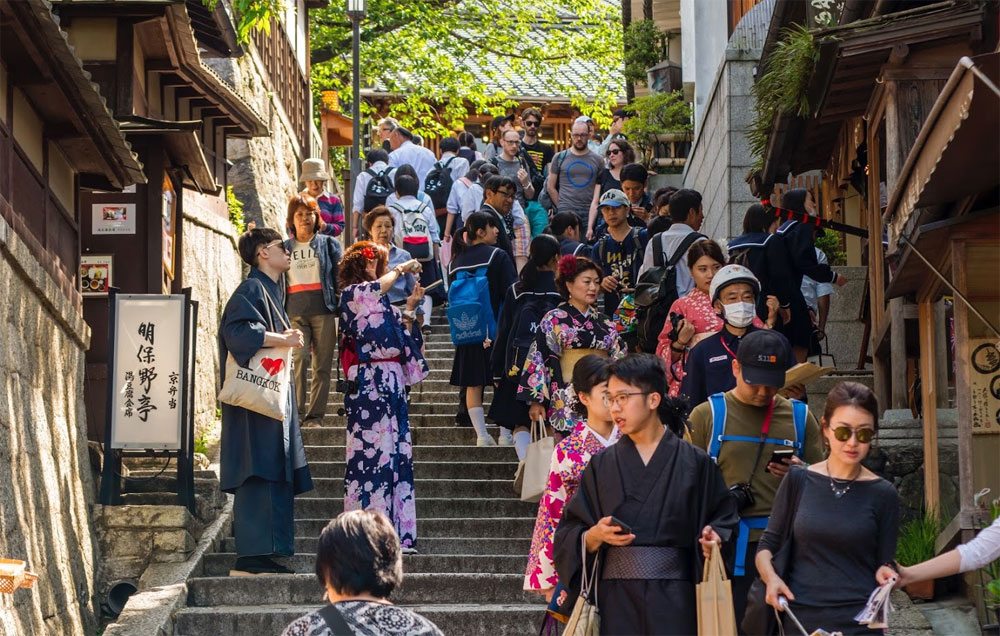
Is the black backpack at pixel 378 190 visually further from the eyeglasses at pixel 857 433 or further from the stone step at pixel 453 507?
the eyeglasses at pixel 857 433

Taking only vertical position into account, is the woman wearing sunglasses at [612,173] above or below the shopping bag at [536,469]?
above

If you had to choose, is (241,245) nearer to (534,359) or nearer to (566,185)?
(534,359)

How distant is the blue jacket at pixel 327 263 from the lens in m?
13.7

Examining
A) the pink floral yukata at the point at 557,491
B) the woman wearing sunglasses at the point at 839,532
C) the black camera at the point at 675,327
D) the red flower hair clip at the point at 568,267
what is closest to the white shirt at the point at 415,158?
the red flower hair clip at the point at 568,267

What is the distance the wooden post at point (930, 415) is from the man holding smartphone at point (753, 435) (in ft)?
8.77

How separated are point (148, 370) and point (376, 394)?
193 cm

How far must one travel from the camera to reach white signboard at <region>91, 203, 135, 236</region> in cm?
1383

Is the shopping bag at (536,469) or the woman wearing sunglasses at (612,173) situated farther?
the woman wearing sunglasses at (612,173)

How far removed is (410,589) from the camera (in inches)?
396

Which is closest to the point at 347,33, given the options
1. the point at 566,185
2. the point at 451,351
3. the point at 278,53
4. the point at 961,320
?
the point at 278,53

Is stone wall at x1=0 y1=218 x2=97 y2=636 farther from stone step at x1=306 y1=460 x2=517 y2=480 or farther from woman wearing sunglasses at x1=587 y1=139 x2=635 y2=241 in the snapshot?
woman wearing sunglasses at x1=587 y1=139 x2=635 y2=241

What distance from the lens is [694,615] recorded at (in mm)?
6348

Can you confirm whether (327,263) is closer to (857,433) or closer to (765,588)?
(765,588)

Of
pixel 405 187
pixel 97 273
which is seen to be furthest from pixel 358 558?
pixel 405 187
